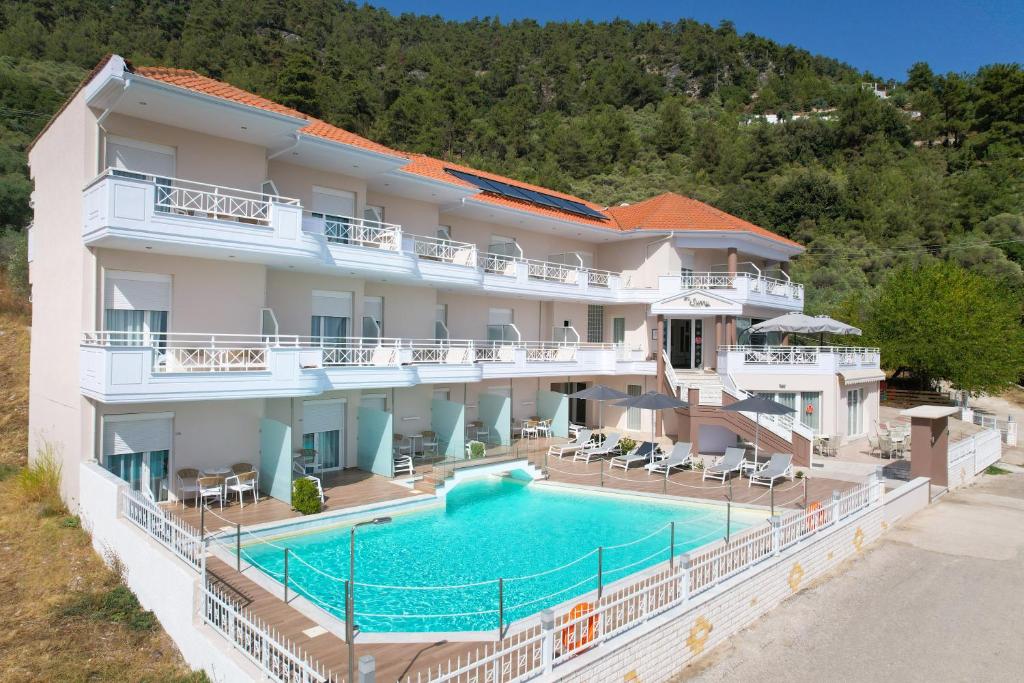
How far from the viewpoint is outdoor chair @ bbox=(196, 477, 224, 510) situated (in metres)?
14.4

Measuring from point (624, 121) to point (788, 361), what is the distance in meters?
61.2

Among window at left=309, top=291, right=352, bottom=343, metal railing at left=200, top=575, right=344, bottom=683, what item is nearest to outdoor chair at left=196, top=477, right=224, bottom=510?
window at left=309, top=291, right=352, bottom=343

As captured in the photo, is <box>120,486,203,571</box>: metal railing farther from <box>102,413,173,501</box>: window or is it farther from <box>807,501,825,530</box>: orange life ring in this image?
<box>807,501,825,530</box>: orange life ring

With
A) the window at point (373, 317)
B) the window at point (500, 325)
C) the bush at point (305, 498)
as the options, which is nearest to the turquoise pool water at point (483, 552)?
the bush at point (305, 498)

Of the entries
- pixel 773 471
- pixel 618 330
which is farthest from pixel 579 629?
pixel 618 330

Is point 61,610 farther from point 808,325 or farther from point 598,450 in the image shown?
point 808,325

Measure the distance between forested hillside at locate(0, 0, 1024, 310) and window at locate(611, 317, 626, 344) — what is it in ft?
103

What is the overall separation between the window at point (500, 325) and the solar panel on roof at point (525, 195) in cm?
509

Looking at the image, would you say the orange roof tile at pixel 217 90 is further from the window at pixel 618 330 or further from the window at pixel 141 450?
the window at pixel 618 330

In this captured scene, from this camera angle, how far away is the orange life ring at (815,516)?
13.1 metres

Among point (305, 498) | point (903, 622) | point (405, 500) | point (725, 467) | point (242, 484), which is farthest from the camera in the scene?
point (725, 467)

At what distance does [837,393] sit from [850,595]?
15.1m

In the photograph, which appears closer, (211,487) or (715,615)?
(715,615)

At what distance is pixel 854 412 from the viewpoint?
2738 centimetres
